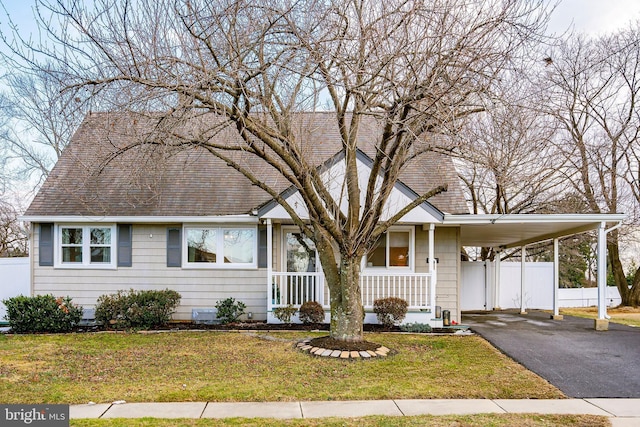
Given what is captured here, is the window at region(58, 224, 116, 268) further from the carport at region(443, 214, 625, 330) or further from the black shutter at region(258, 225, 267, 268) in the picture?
the carport at region(443, 214, 625, 330)

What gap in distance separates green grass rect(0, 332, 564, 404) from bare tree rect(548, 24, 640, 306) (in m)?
13.5

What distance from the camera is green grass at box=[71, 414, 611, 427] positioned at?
491cm

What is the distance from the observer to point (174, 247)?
39.3ft

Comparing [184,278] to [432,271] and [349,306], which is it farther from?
[432,271]

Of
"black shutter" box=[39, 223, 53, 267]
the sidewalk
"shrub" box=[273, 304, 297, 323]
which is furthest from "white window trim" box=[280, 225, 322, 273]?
the sidewalk

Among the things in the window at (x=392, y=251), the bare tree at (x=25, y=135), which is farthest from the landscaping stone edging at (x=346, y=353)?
the bare tree at (x=25, y=135)

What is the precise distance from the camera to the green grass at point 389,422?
4910 mm

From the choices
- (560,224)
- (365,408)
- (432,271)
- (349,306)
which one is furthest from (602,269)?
(365,408)

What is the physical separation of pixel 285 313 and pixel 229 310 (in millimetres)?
1393

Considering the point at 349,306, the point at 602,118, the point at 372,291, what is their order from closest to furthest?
the point at 349,306, the point at 372,291, the point at 602,118

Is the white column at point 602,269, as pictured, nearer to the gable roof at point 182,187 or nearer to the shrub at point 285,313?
the gable roof at point 182,187

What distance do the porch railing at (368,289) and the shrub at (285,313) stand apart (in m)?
0.34

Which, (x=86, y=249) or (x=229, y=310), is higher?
(x=86, y=249)

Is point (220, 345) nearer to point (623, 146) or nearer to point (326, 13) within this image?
point (326, 13)
